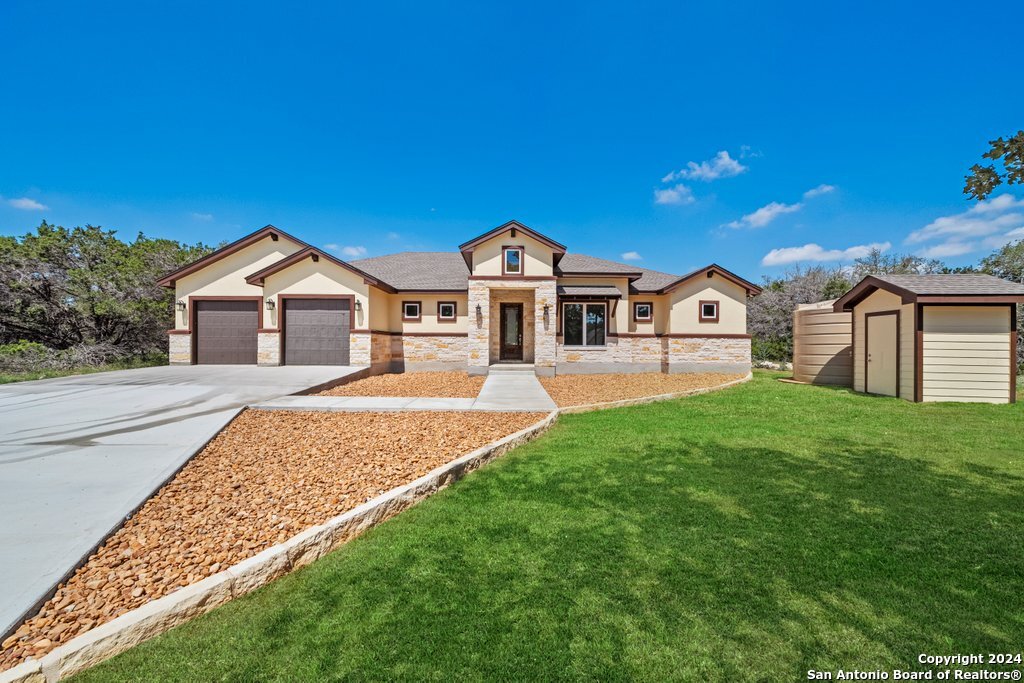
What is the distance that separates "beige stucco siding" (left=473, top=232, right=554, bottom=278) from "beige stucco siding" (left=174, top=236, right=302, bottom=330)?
8.85m

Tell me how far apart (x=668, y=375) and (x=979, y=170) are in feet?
44.9

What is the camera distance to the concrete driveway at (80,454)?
291 centimetres

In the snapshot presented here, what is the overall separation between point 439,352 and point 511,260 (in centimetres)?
508

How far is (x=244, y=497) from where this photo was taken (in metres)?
4.09

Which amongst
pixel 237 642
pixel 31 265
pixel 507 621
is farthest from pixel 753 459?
pixel 31 265

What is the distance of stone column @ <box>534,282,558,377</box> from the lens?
50.2 ft

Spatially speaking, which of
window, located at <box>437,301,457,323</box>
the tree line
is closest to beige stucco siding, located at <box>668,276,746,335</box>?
window, located at <box>437,301,457,323</box>

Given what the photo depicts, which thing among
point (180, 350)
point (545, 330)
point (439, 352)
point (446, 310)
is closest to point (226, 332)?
point (180, 350)

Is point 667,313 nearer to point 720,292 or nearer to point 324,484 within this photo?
point 720,292

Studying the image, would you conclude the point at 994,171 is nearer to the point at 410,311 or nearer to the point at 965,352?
the point at 965,352

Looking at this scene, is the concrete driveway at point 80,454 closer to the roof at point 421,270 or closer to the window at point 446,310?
the window at point 446,310

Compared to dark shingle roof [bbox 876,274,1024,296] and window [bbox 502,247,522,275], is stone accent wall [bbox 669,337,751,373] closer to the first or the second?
dark shingle roof [bbox 876,274,1024,296]

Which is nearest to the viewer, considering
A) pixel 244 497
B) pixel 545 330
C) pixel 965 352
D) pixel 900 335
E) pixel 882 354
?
pixel 244 497

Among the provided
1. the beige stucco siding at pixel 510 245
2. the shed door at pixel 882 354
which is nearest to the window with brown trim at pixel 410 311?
the beige stucco siding at pixel 510 245
